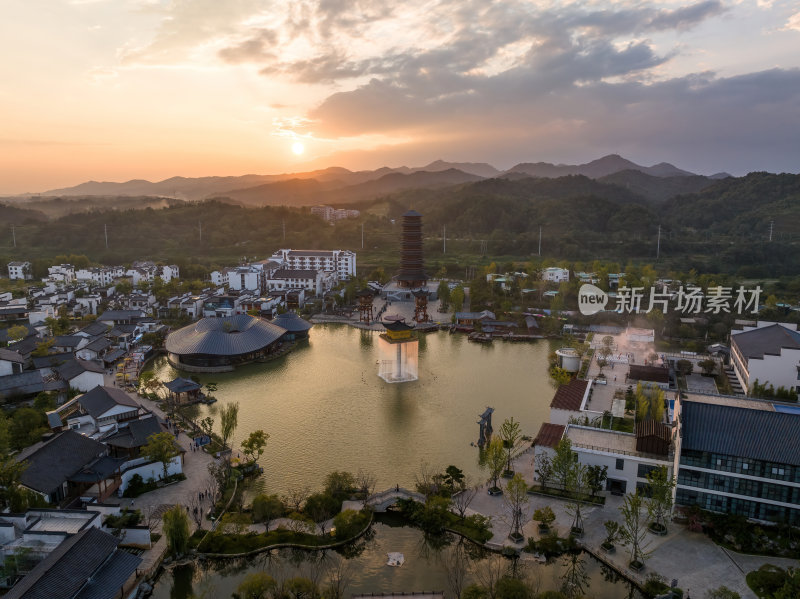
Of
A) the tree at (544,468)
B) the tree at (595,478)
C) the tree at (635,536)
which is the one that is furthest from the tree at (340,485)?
the tree at (635,536)

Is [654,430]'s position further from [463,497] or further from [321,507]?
[321,507]

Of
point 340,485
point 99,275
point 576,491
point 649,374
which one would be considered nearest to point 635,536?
point 576,491

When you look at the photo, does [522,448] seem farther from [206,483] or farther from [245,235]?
[245,235]

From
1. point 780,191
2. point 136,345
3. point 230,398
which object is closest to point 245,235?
point 136,345

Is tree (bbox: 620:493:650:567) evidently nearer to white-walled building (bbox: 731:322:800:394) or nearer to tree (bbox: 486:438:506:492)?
tree (bbox: 486:438:506:492)

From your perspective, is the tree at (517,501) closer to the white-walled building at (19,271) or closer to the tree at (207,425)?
the tree at (207,425)

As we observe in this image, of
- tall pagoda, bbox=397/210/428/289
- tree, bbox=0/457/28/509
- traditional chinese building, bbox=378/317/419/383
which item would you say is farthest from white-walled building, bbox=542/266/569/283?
tree, bbox=0/457/28/509
